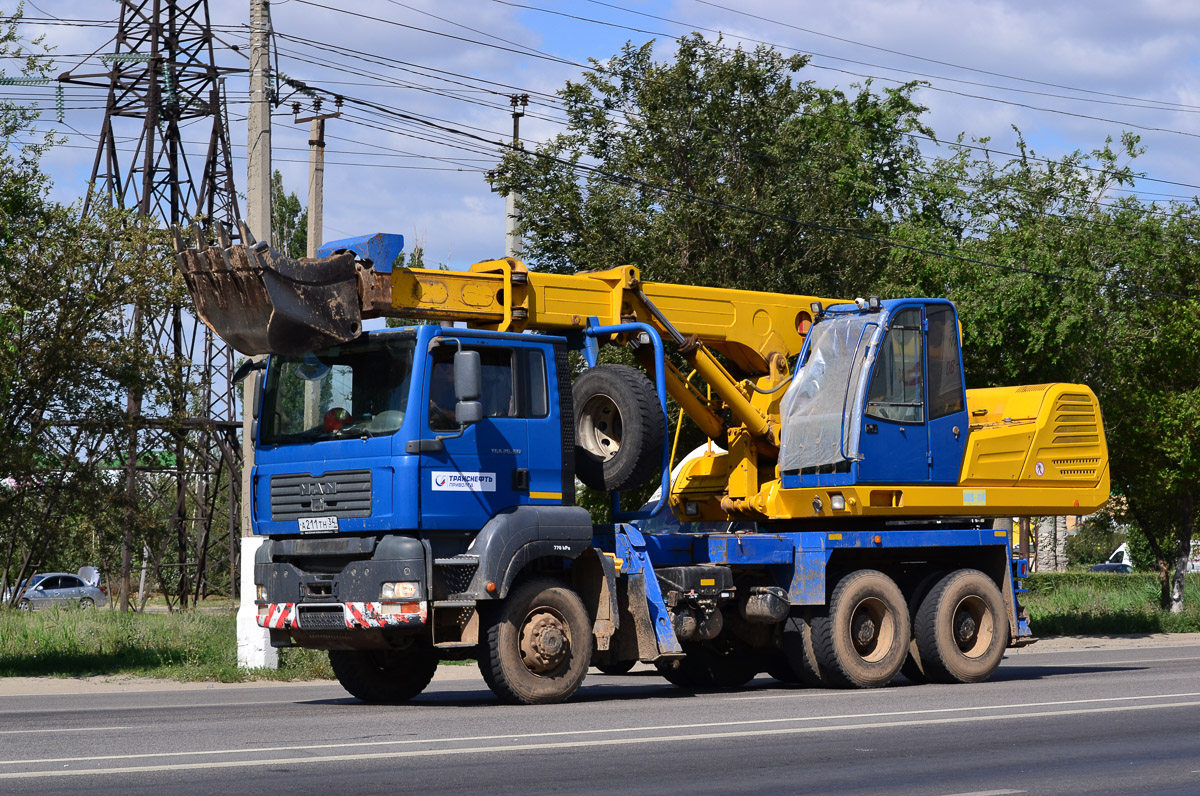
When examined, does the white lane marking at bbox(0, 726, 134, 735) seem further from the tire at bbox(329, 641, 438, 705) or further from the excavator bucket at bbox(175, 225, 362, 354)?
the excavator bucket at bbox(175, 225, 362, 354)

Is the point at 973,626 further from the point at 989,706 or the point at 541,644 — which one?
the point at 541,644

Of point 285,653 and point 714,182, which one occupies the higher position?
point 714,182

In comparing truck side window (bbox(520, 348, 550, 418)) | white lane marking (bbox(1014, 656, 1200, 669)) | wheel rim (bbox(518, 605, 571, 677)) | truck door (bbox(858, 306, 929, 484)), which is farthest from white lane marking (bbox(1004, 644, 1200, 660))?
truck side window (bbox(520, 348, 550, 418))

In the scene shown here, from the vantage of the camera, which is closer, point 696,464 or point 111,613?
point 696,464

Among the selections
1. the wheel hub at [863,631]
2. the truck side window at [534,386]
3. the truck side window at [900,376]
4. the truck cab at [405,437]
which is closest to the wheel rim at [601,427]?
the truck cab at [405,437]

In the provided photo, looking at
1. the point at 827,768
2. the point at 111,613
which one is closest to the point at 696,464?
the point at 827,768

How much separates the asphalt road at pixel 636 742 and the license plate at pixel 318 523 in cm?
151

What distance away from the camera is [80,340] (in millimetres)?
19344

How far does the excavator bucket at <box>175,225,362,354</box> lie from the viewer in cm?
1185

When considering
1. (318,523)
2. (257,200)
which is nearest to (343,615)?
(318,523)

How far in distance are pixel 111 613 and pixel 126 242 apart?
5.78m

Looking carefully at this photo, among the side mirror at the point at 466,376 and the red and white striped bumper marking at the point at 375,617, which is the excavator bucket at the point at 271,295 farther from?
the red and white striped bumper marking at the point at 375,617

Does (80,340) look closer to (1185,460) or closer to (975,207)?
(975,207)

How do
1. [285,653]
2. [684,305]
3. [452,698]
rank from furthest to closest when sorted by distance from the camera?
1. [285,653]
2. [684,305]
3. [452,698]
